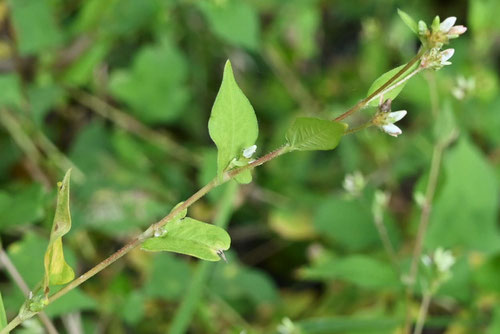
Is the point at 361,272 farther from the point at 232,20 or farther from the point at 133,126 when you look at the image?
the point at 133,126

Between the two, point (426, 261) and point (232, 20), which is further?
point (232, 20)

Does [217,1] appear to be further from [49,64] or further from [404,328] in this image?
[404,328]

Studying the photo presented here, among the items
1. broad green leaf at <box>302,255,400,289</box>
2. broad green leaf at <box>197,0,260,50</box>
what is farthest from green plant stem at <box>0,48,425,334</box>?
broad green leaf at <box>197,0,260,50</box>

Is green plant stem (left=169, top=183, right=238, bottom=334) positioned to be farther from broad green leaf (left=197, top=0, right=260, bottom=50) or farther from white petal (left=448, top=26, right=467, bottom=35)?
white petal (left=448, top=26, right=467, bottom=35)

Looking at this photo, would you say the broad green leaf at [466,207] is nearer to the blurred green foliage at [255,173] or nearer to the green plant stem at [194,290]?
the blurred green foliage at [255,173]

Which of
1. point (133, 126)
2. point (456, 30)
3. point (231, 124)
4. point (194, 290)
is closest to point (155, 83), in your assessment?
point (133, 126)

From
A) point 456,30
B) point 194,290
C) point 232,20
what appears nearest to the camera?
point 456,30
